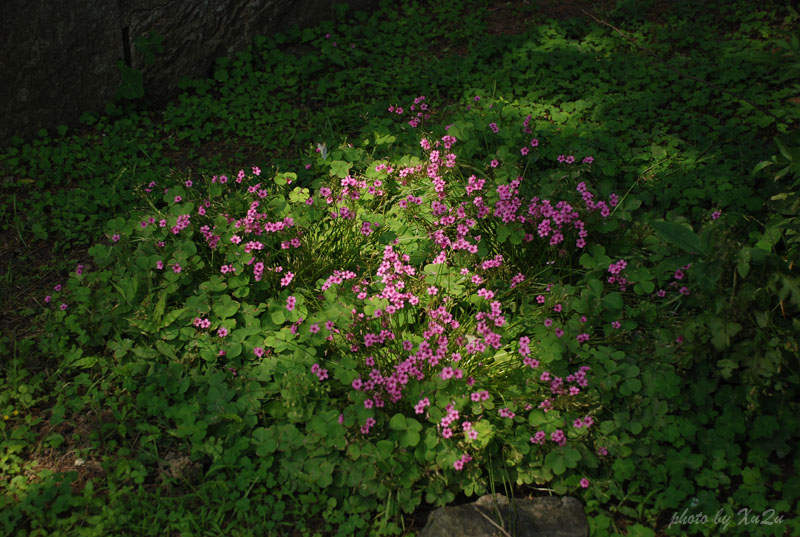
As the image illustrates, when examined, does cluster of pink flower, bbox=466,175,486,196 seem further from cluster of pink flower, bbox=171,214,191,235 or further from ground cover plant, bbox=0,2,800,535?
cluster of pink flower, bbox=171,214,191,235

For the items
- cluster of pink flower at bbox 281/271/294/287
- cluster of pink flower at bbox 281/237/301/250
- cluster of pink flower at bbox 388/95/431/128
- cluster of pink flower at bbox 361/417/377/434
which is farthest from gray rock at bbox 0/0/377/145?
cluster of pink flower at bbox 361/417/377/434

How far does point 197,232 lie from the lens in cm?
362

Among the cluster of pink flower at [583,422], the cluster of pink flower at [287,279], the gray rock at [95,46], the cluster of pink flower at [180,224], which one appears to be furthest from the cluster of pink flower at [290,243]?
the gray rock at [95,46]

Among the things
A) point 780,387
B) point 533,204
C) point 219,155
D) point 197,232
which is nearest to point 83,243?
point 197,232

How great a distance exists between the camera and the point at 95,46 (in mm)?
4453

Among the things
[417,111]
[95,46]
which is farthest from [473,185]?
[95,46]

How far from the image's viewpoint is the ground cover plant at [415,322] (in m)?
2.63

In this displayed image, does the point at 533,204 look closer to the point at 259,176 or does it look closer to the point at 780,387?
the point at 780,387

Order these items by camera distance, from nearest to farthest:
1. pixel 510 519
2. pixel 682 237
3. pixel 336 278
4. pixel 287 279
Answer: pixel 510 519 → pixel 682 237 → pixel 336 278 → pixel 287 279

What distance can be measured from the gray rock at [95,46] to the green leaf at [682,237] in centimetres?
370

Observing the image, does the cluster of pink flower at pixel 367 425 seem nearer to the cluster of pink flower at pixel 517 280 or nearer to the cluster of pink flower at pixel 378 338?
the cluster of pink flower at pixel 378 338

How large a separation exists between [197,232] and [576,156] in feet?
7.69

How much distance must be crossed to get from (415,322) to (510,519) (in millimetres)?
1034

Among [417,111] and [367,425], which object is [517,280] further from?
[417,111]
